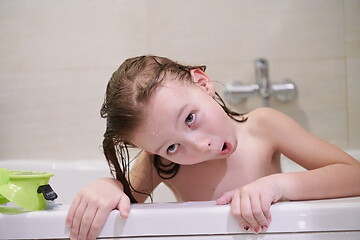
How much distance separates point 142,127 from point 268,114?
0.32 metres

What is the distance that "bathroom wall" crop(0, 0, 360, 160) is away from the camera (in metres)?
1.52

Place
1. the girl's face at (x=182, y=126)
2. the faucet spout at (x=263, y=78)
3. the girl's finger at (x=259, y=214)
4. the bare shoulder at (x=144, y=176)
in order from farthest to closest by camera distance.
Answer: the faucet spout at (x=263, y=78) < the bare shoulder at (x=144, y=176) < the girl's face at (x=182, y=126) < the girl's finger at (x=259, y=214)

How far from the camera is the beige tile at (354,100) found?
4.98 ft

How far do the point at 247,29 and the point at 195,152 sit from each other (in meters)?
0.86

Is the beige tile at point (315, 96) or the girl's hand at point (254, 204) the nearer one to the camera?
the girl's hand at point (254, 204)

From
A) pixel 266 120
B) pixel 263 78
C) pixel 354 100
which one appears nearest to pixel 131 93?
pixel 266 120

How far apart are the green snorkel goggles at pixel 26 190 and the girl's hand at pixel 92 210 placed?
5cm

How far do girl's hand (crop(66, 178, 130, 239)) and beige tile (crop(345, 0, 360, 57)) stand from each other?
1.10 m

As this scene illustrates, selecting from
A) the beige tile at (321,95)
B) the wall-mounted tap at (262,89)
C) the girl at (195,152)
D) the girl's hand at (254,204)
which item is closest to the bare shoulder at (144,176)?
the girl at (195,152)

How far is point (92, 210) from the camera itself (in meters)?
0.67

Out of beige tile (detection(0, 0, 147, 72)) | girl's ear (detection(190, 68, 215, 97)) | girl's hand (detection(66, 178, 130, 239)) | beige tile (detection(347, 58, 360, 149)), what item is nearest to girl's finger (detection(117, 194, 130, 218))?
girl's hand (detection(66, 178, 130, 239))

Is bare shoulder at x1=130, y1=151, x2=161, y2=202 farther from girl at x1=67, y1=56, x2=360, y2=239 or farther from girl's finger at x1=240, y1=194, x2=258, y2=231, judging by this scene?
girl's finger at x1=240, y1=194, x2=258, y2=231

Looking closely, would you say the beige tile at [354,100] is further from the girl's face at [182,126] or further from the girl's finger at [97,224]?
the girl's finger at [97,224]

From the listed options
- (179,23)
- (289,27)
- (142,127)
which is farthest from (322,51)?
(142,127)
